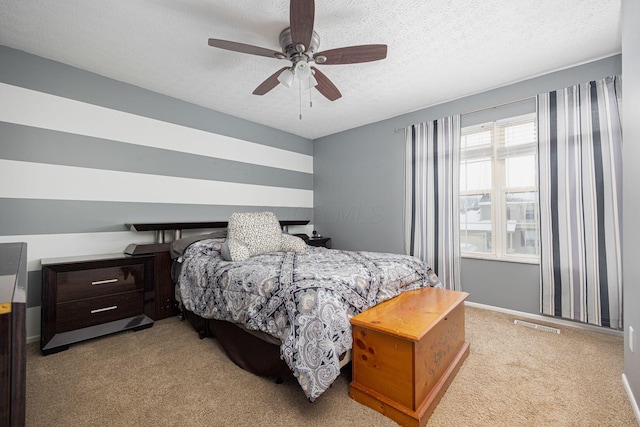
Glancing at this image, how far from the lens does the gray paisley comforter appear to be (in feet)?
4.77

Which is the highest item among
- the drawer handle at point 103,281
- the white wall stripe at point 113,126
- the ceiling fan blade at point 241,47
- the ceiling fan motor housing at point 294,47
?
the ceiling fan motor housing at point 294,47

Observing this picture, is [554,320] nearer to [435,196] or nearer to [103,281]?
[435,196]

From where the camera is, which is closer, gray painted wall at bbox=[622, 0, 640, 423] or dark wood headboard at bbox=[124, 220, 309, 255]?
gray painted wall at bbox=[622, 0, 640, 423]

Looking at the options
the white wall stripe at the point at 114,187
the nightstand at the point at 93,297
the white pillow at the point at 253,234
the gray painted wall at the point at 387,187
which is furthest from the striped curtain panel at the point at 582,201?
the nightstand at the point at 93,297

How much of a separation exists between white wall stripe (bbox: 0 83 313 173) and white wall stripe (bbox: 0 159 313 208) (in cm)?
36

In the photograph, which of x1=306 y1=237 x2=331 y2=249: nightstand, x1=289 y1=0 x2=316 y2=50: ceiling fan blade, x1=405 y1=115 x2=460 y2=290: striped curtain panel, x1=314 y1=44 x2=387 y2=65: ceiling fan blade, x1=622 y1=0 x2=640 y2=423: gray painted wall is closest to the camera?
x1=622 y1=0 x2=640 y2=423: gray painted wall

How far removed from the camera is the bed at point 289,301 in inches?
57.6

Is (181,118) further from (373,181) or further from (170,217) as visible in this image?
(373,181)

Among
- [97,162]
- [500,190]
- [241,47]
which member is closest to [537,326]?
[500,190]

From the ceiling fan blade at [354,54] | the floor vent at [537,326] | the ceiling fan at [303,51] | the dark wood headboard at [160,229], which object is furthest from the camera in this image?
the dark wood headboard at [160,229]

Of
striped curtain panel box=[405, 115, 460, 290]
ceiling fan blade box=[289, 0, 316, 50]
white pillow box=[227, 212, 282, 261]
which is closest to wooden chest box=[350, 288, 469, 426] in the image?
white pillow box=[227, 212, 282, 261]

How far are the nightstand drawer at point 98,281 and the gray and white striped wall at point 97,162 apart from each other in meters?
0.46

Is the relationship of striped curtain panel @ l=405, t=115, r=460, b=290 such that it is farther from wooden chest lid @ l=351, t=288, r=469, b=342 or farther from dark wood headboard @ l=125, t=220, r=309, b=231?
dark wood headboard @ l=125, t=220, r=309, b=231

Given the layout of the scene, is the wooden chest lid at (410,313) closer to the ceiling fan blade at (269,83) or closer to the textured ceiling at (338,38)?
the ceiling fan blade at (269,83)
